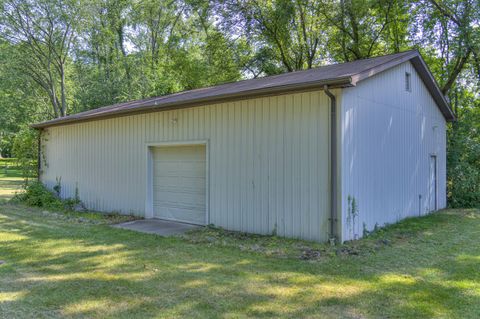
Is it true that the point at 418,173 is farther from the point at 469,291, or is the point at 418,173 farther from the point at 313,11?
the point at 313,11

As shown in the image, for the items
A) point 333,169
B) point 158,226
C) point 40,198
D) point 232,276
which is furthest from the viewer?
point 40,198

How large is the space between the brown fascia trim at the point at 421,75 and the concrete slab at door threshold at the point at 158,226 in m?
4.30

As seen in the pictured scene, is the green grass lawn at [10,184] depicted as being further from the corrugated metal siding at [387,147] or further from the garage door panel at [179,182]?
the corrugated metal siding at [387,147]

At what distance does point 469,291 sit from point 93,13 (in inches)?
956

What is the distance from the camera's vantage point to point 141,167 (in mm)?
8977

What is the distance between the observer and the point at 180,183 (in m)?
8.34

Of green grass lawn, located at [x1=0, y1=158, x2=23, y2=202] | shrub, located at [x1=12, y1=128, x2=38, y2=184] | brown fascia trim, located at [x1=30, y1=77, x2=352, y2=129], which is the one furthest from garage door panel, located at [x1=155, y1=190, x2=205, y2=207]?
green grass lawn, located at [x1=0, y1=158, x2=23, y2=202]

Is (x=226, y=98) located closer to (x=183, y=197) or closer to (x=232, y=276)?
(x=183, y=197)

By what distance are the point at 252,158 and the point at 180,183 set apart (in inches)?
89.9

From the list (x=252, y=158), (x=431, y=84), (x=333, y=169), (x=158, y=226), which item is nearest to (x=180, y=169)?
(x=158, y=226)

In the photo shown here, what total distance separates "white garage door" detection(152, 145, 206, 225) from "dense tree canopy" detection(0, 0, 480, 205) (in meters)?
8.59

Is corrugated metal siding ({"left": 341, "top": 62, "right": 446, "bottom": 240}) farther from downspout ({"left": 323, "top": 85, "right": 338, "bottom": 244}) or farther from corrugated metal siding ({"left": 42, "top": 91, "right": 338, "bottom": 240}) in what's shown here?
corrugated metal siding ({"left": 42, "top": 91, "right": 338, "bottom": 240})

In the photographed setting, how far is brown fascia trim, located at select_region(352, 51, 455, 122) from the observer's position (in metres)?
6.17

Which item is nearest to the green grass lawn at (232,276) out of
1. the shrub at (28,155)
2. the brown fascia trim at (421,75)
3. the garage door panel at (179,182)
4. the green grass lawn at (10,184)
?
the garage door panel at (179,182)
